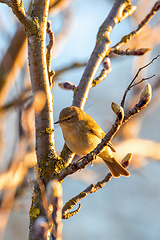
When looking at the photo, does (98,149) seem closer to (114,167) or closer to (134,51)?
(134,51)

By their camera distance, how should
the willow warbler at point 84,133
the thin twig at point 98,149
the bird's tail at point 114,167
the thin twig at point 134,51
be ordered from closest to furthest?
1. the thin twig at point 98,149
2. the thin twig at point 134,51
3. the willow warbler at point 84,133
4. the bird's tail at point 114,167

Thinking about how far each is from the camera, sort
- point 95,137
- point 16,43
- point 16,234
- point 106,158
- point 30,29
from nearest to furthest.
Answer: point 30,29, point 95,137, point 106,158, point 16,43, point 16,234

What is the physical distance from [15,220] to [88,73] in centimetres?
752

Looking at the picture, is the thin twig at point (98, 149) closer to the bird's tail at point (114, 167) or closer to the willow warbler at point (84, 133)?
the willow warbler at point (84, 133)

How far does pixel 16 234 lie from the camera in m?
9.03

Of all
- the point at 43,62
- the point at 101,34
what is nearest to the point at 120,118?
the point at 43,62

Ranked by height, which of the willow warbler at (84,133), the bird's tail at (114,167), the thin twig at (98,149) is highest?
the willow warbler at (84,133)

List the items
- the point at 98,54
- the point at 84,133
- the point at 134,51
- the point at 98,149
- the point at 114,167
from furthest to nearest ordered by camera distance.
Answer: the point at 114,167
the point at 84,133
the point at 98,54
the point at 134,51
the point at 98,149

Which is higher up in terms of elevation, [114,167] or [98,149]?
[114,167]

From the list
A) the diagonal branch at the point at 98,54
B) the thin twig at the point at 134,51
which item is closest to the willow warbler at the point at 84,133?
the diagonal branch at the point at 98,54

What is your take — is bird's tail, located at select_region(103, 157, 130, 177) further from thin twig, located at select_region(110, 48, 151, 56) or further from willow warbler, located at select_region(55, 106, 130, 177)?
thin twig, located at select_region(110, 48, 151, 56)

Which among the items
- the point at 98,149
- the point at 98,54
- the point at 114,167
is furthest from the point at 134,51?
the point at 114,167

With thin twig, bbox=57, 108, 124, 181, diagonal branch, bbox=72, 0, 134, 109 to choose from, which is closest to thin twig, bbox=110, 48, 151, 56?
diagonal branch, bbox=72, 0, 134, 109

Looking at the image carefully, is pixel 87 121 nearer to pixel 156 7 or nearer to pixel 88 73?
pixel 88 73
